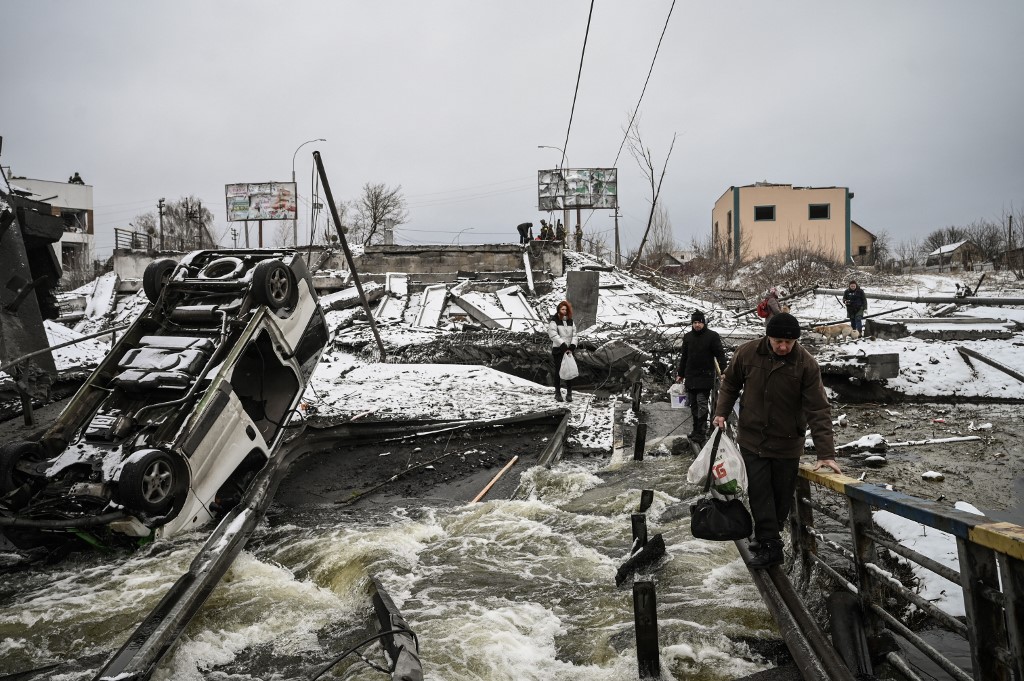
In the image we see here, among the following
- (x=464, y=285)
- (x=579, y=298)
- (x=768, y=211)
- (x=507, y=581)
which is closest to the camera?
(x=507, y=581)

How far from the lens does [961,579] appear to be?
2.88 m

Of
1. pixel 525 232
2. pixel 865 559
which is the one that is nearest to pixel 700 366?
pixel 865 559

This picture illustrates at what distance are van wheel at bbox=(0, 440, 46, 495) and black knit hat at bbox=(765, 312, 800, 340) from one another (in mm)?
5873

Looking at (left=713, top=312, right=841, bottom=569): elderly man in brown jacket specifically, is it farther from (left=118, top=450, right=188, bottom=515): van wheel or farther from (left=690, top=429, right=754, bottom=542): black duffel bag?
(left=118, top=450, right=188, bottom=515): van wheel

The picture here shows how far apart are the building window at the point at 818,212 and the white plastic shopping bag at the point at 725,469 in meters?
43.9

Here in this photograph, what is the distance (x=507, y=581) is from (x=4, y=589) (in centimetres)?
405

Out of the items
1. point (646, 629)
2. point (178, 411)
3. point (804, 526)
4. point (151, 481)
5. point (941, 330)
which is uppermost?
point (941, 330)

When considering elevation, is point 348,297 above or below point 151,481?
above

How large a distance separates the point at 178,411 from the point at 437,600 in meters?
2.94

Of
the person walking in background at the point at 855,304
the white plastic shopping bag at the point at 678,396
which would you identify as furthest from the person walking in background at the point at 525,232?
the white plastic shopping bag at the point at 678,396

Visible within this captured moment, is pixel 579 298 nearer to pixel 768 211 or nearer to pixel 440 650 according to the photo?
pixel 440 650

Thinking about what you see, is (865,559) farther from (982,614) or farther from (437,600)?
(437,600)

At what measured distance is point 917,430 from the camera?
10180 mm

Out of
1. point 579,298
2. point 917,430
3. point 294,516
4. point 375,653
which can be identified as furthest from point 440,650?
point 579,298
